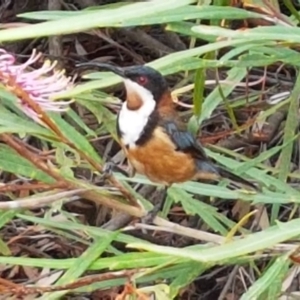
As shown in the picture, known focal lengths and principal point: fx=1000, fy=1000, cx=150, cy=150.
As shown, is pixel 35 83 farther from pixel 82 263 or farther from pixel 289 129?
pixel 289 129

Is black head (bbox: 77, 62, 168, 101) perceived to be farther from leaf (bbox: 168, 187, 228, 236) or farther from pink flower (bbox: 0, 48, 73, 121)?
pink flower (bbox: 0, 48, 73, 121)

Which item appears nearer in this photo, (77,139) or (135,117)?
(77,139)

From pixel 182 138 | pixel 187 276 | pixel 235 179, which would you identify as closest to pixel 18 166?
pixel 187 276

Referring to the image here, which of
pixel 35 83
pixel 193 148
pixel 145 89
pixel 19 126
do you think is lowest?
pixel 193 148

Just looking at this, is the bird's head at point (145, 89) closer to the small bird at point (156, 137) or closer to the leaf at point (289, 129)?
the small bird at point (156, 137)

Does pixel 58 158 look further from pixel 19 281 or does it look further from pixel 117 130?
pixel 19 281

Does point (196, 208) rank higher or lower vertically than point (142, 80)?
lower

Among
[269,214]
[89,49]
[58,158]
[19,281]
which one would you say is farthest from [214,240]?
[89,49]

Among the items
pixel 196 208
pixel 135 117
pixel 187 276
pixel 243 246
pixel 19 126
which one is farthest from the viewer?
pixel 196 208

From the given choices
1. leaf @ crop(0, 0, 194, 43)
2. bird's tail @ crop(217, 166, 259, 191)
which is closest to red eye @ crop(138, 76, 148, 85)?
bird's tail @ crop(217, 166, 259, 191)
